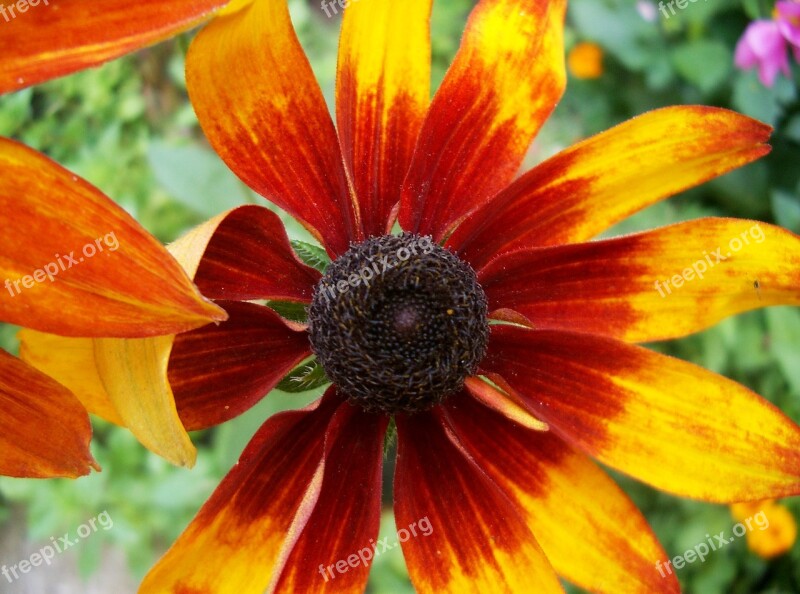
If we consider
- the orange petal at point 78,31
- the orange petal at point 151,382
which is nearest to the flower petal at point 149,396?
the orange petal at point 151,382

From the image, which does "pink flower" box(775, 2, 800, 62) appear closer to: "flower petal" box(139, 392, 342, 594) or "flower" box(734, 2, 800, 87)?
"flower" box(734, 2, 800, 87)

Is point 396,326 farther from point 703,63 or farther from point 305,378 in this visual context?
point 703,63

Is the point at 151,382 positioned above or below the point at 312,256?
below

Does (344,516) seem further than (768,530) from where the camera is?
No

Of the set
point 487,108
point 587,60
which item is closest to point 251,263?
point 487,108

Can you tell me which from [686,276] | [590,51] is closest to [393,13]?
[686,276]

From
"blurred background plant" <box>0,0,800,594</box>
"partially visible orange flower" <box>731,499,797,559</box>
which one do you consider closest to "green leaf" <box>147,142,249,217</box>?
"blurred background plant" <box>0,0,800,594</box>
